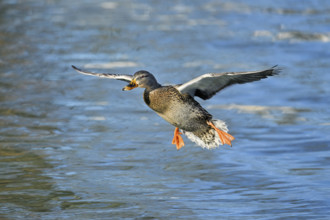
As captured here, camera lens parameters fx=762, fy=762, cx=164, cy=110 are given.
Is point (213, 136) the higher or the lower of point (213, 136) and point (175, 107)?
the lower

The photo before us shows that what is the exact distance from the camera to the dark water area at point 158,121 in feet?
25.8

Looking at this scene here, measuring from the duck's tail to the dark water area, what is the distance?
59cm

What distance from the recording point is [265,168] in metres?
8.86

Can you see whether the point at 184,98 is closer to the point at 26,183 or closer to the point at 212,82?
the point at 212,82

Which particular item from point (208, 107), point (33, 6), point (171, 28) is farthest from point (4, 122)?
point (33, 6)

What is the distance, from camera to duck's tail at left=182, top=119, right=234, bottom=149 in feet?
24.8

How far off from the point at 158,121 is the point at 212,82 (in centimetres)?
373

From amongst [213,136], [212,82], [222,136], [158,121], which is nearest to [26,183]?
[213,136]

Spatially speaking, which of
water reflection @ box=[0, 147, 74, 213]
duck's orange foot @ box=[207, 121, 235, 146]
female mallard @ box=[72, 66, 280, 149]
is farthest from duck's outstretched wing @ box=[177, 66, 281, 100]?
water reflection @ box=[0, 147, 74, 213]

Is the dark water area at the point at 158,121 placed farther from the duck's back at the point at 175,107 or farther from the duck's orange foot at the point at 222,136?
the duck's back at the point at 175,107

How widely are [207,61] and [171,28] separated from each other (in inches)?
145

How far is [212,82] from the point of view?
7332 millimetres

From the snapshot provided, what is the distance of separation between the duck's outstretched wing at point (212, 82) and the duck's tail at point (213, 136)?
1.11 feet

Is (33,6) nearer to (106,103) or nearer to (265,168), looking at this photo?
(106,103)
